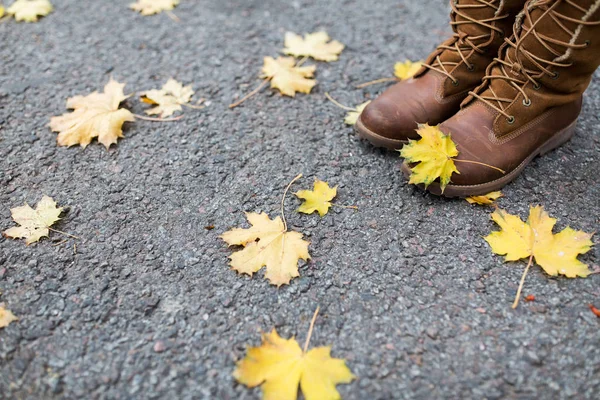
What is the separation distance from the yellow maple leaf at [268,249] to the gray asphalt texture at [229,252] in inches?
1.3

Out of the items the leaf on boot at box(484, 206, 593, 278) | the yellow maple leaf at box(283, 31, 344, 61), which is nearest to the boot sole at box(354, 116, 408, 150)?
the leaf on boot at box(484, 206, 593, 278)

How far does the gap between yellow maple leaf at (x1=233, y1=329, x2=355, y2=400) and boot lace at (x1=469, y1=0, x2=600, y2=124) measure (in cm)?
96

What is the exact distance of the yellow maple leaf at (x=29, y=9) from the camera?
2.64 metres

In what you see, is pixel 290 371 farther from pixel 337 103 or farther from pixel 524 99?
pixel 337 103

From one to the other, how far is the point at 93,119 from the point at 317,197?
0.94m

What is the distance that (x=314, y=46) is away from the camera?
2457mm

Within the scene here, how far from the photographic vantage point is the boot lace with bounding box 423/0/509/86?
170 cm

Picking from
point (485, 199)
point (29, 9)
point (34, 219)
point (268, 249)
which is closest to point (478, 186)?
point (485, 199)

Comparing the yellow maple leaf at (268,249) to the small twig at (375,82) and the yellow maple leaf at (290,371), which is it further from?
the small twig at (375,82)

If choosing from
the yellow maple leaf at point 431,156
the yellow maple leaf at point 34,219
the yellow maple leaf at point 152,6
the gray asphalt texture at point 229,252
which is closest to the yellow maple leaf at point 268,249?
the gray asphalt texture at point 229,252

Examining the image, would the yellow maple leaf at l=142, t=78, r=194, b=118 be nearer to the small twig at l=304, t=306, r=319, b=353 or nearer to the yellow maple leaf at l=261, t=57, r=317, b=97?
the yellow maple leaf at l=261, t=57, r=317, b=97

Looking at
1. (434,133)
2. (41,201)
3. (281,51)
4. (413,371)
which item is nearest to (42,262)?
(41,201)

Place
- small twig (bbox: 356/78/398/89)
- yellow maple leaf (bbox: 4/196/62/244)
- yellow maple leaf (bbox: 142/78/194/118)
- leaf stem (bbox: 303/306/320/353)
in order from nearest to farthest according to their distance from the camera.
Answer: leaf stem (bbox: 303/306/320/353), yellow maple leaf (bbox: 4/196/62/244), yellow maple leaf (bbox: 142/78/194/118), small twig (bbox: 356/78/398/89)

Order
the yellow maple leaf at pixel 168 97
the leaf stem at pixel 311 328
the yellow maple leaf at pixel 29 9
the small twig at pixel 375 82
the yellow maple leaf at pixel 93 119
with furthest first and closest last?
the yellow maple leaf at pixel 29 9, the small twig at pixel 375 82, the yellow maple leaf at pixel 168 97, the yellow maple leaf at pixel 93 119, the leaf stem at pixel 311 328
